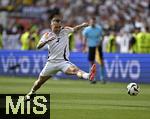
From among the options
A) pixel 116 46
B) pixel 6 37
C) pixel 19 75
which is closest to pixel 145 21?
pixel 116 46

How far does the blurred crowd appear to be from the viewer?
120ft

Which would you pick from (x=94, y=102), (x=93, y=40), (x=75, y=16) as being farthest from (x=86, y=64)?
(x=75, y=16)

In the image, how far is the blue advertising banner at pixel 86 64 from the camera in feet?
83.8

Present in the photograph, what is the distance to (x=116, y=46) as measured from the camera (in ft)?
113

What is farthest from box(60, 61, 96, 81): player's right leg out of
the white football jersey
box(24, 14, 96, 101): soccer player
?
the white football jersey

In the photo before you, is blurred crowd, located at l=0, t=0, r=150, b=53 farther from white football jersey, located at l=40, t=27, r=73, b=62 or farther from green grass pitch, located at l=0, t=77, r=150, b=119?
white football jersey, located at l=40, t=27, r=73, b=62

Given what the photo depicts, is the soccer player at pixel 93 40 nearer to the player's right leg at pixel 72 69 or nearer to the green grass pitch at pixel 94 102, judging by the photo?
the green grass pitch at pixel 94 102

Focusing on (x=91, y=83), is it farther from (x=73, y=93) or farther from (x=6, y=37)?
(x=6, y=37)

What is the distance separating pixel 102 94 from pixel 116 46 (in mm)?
14652

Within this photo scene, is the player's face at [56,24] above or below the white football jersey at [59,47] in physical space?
above
